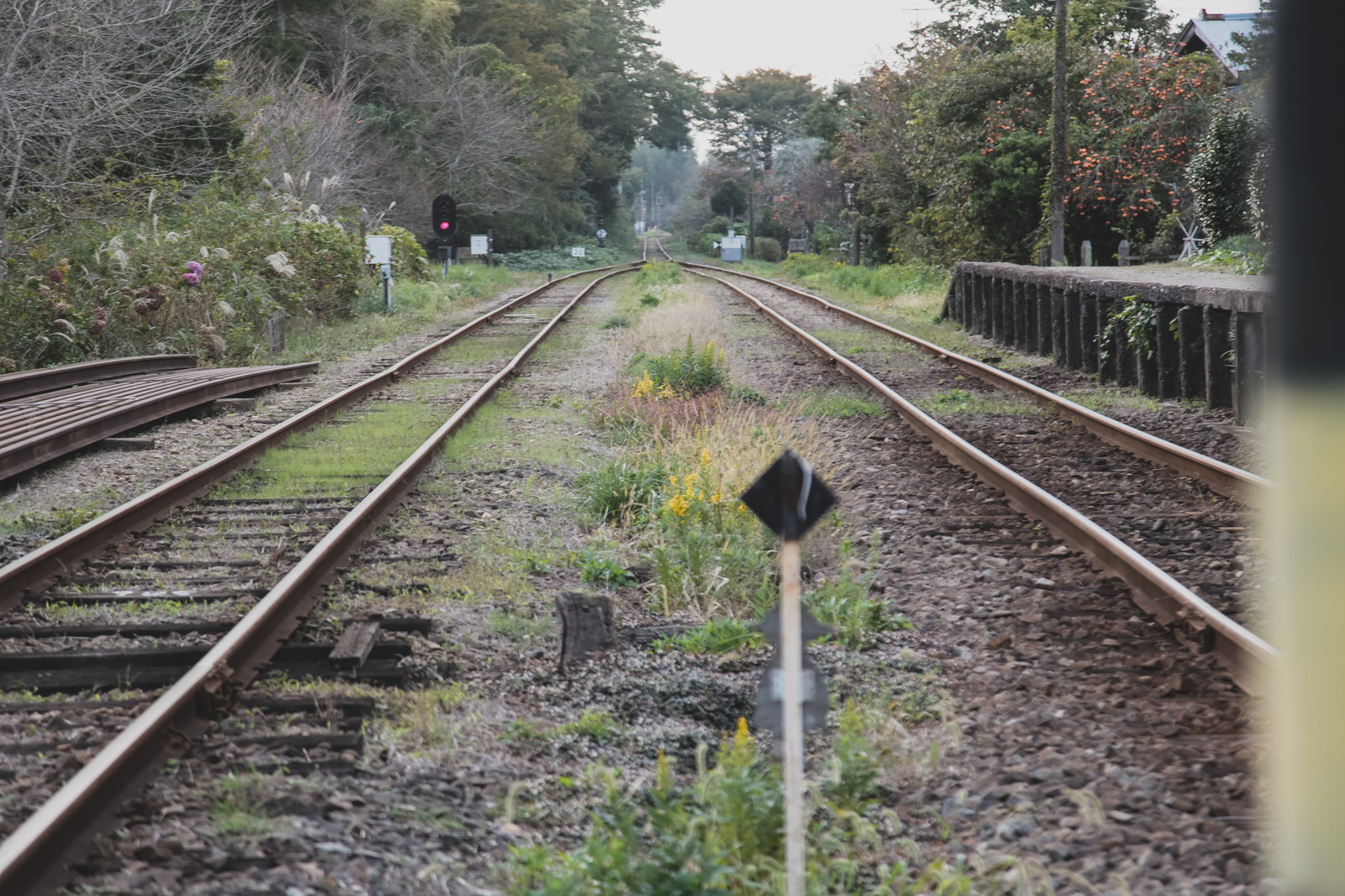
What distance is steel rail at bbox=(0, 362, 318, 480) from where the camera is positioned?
27.8 feet

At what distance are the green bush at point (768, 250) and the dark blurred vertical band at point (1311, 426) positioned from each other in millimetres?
75296

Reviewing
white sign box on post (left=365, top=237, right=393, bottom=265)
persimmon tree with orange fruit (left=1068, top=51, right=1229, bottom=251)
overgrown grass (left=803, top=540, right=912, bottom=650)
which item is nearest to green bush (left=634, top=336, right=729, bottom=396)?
overgrown grass (left=803, top=540, right=912, bottom=650)

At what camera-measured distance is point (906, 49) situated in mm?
38188

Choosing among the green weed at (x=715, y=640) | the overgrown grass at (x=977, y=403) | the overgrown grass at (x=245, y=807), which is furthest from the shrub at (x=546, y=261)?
the overgrown grass at (x=245, y=807)

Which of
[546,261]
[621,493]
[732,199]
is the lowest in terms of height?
[621,493]

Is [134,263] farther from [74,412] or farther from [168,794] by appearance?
[168,794]

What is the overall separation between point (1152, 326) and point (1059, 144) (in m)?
11.4

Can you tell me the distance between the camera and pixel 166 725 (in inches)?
154

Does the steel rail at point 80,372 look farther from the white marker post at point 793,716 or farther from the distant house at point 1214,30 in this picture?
the distant house at point 1214,30

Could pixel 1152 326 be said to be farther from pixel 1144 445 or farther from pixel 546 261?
pixel 546 261

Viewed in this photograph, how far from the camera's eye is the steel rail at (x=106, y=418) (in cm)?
848

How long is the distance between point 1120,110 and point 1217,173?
18.6 feet

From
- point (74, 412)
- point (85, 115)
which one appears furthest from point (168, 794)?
point (85, 115)

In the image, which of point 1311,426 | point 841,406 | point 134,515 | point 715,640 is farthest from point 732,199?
point 1311,426
